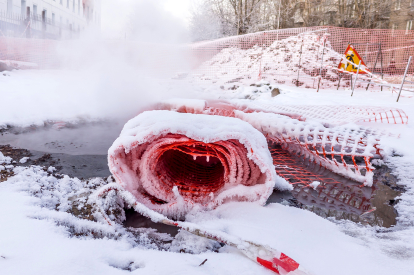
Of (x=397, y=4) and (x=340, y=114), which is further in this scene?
(x=397, y=4)

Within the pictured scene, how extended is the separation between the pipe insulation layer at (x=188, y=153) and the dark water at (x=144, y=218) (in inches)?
11.1

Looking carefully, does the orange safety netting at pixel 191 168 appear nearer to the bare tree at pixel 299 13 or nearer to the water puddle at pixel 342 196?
the water puddle at pixel 342 196

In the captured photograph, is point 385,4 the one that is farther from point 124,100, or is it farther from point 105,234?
point 105,234

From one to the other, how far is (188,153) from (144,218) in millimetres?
636

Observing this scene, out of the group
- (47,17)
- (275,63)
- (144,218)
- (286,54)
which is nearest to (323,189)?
(144,218)

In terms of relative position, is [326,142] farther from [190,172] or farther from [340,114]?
[340,114]

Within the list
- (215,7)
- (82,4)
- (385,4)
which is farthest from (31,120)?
(82,4)

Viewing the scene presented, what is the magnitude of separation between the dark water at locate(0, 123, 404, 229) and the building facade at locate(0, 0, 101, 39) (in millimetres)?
16801

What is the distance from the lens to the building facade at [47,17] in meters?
19.3

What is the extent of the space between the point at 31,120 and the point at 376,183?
5.29 m

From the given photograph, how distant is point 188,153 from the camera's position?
7.13 feet

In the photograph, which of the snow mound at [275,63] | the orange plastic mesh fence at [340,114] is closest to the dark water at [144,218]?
the orange plastic mesh fence at [340,114]

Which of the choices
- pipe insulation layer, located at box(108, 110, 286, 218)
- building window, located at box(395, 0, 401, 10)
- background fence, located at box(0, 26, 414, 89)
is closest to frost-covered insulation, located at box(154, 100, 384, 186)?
pipe insulation layer, located at box(108, 110, 286, 218)

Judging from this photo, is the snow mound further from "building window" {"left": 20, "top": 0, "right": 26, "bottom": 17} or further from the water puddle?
"building window" {"left": 20, "top": 0, "right": 26, "bottom": 17}
